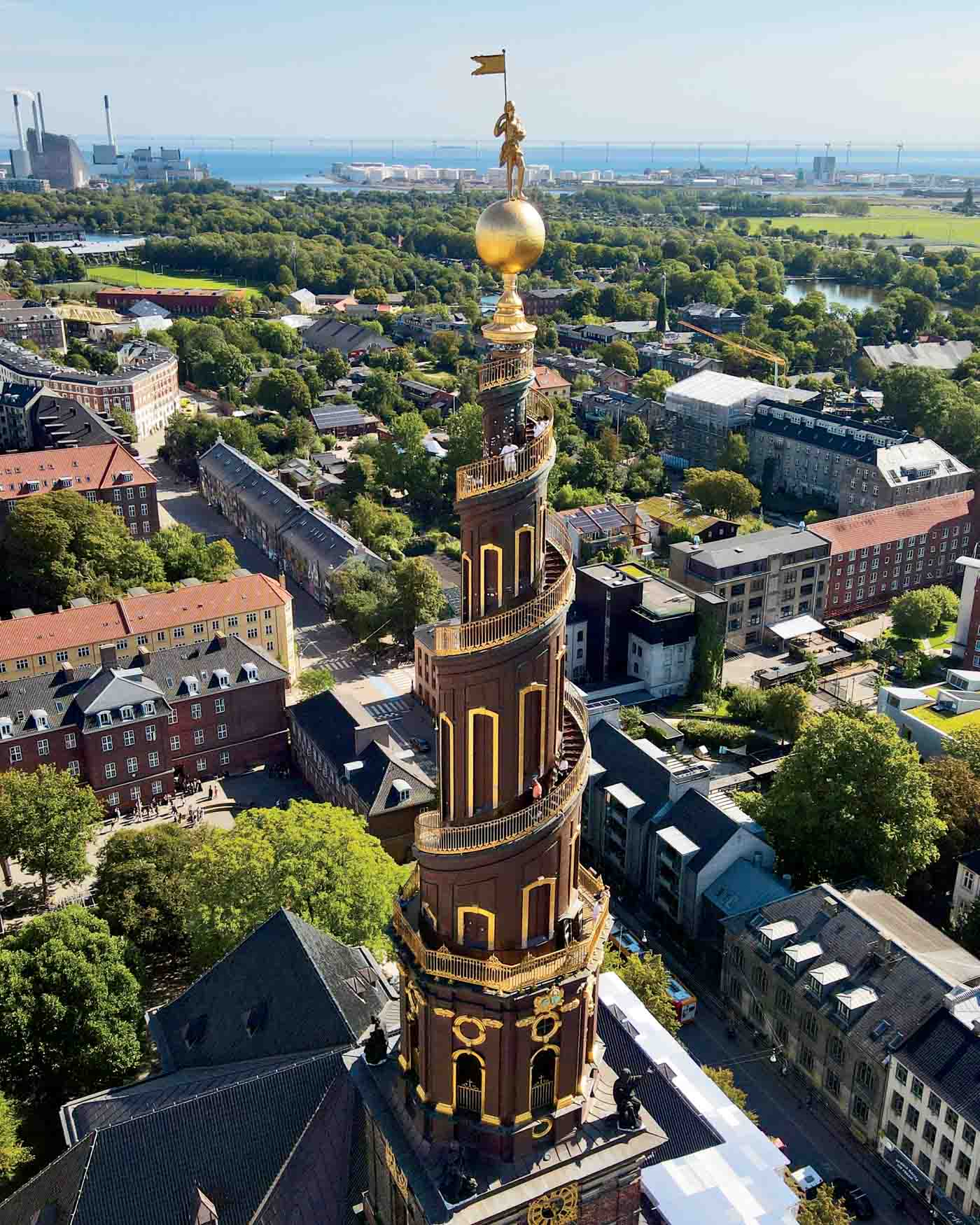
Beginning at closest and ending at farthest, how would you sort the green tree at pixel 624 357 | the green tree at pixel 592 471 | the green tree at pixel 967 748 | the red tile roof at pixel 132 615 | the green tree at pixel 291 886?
the green tree at pixel 291 886 < the green tree at pixel 967 748 < the red tile roof at pixel 132 615 < the green tree at pixel 592 471 < the green tree at pixel 624 357

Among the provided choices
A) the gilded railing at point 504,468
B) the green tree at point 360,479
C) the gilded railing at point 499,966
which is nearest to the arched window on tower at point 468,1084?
the gilded railing at point 499,966

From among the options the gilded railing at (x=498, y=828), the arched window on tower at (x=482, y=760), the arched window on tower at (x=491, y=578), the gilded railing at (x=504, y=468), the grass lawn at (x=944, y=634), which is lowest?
the grass lawn at (x=944, y=634)

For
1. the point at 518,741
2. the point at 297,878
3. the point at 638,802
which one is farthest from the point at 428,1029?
the point at 638,802

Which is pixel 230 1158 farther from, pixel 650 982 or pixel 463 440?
pixel 463 440

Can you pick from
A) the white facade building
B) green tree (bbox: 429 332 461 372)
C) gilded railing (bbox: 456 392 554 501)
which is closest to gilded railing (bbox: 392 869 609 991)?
gilded railing (bbox: 456 392 554 501)

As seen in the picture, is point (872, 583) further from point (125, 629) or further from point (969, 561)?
point (125, 629)

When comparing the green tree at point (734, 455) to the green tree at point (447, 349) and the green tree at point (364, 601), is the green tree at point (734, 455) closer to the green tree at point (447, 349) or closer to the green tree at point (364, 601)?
the green tree at point (364, 601)
